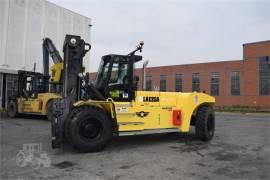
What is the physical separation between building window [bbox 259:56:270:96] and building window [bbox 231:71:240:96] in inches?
141

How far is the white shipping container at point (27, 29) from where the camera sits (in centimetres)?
1864

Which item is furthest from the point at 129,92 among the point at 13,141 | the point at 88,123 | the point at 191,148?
the point at 13,141

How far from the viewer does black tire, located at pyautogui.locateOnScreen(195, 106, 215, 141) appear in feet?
28.5

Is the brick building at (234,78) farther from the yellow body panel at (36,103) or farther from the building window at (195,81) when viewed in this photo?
the yellow body panel at (36,103)

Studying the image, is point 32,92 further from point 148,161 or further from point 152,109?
point 148,161

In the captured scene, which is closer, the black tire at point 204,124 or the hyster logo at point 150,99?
the hyster logo at point 150,99

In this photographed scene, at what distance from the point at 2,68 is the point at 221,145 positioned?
15.9 metres

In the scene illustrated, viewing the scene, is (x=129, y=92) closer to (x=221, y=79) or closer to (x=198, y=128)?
(x=198, y=128)

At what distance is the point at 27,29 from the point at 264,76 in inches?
1315

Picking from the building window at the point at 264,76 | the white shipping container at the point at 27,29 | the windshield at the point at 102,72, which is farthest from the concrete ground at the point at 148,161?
the building window at the point at 264,76

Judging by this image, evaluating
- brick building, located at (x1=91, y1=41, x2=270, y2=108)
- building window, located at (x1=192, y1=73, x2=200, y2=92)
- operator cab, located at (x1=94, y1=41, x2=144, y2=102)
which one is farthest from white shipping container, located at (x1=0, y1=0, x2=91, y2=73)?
building window, located at (x1=192, y1=73, x2=200, y2=92)

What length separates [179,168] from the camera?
5.34 metres

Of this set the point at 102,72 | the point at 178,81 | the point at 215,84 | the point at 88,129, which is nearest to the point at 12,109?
the point at 102,72

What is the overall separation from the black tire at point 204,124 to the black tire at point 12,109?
11547 mm
